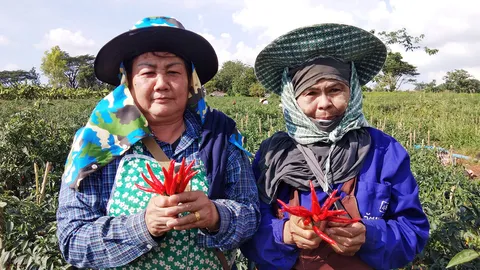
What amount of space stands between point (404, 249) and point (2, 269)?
2.15 metres

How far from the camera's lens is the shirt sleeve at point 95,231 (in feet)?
4.72

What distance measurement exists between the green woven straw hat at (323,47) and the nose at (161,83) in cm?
50

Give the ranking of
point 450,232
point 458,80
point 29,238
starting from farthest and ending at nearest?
point 458,80 < point 29,238 < point 450,232

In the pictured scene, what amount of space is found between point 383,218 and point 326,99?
0.52 m

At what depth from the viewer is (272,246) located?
1629mm

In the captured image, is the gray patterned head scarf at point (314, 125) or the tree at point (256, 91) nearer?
the gray patterned head scarf at point (314, 125)

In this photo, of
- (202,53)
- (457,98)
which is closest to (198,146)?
(202,53)

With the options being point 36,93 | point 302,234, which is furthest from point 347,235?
point 36,93

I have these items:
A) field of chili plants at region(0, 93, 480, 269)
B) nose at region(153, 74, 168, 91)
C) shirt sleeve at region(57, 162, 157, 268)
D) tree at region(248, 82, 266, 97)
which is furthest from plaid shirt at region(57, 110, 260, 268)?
tree at region(248, 82, 266, 97)

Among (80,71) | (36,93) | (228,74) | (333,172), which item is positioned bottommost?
(333,172)

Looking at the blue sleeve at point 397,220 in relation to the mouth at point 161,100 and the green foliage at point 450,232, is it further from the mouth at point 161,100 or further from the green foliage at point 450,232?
the mouth at point 161,100

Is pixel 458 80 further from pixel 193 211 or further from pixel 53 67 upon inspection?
pixel 53 67

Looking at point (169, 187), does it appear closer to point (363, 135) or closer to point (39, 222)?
point (363, 135)

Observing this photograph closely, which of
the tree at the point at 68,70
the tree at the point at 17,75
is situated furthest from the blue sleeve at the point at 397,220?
the tree at the point at 17,75
